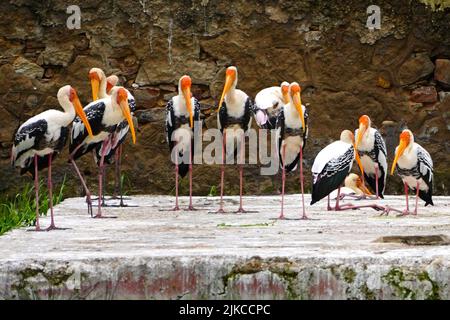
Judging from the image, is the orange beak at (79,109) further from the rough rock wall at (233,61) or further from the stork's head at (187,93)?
the rough rock wall at (233,61)

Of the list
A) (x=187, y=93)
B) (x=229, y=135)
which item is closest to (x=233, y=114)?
(x=229, y=135)

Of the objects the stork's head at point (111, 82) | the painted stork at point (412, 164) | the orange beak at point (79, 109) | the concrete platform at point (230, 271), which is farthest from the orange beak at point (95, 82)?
the concrete platform at point (230, 271)

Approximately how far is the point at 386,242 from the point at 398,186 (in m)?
4.96

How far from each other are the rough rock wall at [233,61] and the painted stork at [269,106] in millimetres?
1513

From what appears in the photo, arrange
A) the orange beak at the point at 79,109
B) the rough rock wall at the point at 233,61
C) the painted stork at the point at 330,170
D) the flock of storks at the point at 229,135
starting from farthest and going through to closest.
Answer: the rough rock wall at the point at 233,61 < the painted stork at the point at 330,170 < the orange beak at the point at 79,109 < the flock of storks at the point at 229,135

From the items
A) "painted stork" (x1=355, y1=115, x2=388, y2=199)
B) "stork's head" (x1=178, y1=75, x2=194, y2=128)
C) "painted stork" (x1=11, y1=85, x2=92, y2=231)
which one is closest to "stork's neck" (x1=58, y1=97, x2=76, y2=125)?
"painted stork" (x1=11, y1=85, x2=92, y2=231)

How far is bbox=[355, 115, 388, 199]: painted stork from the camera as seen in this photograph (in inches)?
357

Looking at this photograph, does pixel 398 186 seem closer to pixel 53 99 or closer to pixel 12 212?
pixel 53 99

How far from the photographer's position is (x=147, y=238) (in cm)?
598

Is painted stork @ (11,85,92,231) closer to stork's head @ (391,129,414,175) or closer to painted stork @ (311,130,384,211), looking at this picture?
painted stork @ (311,130,384,211)

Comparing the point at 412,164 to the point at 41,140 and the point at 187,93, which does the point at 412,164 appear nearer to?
the point at 187,93

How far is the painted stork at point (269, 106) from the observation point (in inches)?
345
